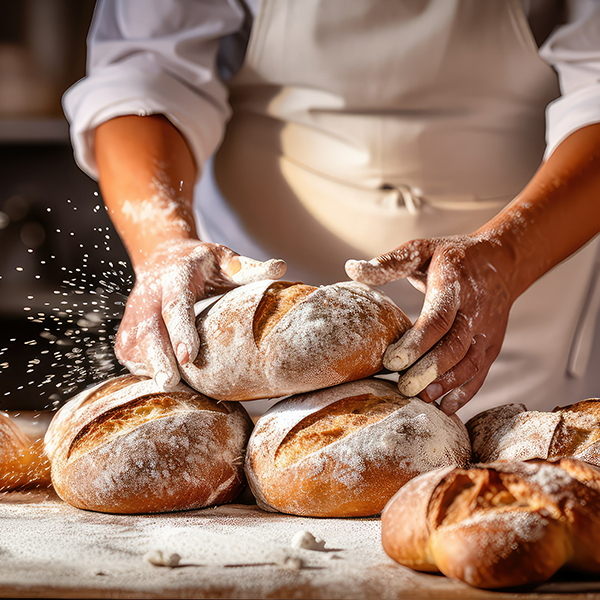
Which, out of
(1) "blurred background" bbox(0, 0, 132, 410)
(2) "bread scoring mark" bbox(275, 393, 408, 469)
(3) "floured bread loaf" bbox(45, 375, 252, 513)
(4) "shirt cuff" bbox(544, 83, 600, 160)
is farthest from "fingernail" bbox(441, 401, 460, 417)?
(1) "blurred background" bbox(0, 0, 132, 410)

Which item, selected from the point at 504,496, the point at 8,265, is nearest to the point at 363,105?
the point at 504,496

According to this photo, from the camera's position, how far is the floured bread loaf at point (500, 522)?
67 centimetres

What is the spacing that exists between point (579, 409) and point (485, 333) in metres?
0.23

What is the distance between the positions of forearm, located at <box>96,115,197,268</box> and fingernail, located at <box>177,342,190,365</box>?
0.34 m

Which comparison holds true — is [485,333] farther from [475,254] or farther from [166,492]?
[166,492]

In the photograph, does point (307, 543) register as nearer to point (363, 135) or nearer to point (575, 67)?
point (363, 135)

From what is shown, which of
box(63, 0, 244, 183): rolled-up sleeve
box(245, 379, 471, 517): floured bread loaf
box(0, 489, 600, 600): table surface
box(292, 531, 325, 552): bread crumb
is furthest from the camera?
box(63, 0, 244, 183): rolled-up sleeve

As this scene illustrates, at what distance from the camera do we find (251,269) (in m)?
1.16

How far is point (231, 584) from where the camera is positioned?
27.0 inches

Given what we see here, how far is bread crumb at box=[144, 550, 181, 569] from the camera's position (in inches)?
28.9

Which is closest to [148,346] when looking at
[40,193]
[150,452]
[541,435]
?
[150,452]

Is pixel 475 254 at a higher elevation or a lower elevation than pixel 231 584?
higher

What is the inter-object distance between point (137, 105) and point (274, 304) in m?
0.81

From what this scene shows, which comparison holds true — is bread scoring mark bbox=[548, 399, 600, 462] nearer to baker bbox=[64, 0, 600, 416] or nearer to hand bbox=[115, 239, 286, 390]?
baker bbox=[64, 0, 600, 416]
